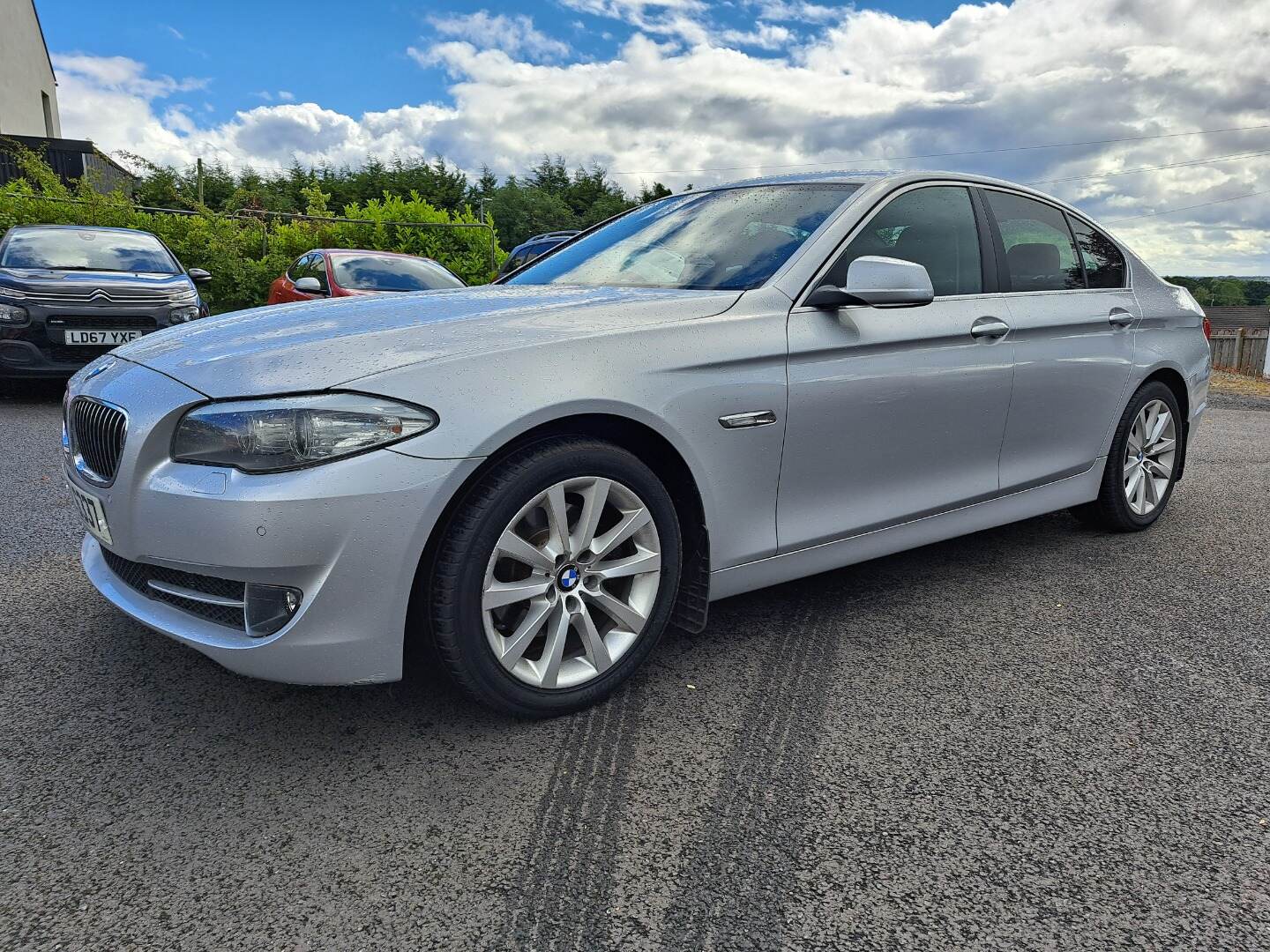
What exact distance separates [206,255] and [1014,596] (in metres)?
13.6

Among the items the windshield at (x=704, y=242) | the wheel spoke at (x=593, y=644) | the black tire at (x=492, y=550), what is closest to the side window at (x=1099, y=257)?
the windshield at (x=704, y=242)

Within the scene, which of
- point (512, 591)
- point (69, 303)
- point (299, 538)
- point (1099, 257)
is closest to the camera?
point (299, 538)

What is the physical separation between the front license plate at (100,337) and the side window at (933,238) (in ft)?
20.7

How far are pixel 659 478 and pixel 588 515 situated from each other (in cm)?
32

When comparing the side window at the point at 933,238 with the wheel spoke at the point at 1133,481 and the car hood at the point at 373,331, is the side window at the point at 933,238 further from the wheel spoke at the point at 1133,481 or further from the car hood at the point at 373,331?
the wheel spoke at the point at 1133,481

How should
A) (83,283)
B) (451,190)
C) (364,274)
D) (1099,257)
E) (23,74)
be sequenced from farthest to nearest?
(451,190)
(23,74)
(364,274)
(83,283)
(1099,257)

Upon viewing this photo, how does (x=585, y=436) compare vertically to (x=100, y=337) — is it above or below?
above

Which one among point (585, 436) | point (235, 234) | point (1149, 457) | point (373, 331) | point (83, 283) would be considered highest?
point (235, 234)

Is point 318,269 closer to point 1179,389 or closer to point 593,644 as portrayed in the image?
point 1179,389

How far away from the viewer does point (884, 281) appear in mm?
2754

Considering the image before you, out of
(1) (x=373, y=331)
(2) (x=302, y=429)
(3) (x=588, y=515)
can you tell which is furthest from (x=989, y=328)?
(2) (x=302, y=429)

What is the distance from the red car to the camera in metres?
8.68

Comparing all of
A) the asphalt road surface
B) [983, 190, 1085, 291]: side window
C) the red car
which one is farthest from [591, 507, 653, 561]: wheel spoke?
the red car

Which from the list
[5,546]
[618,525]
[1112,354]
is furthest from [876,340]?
[5,546]
